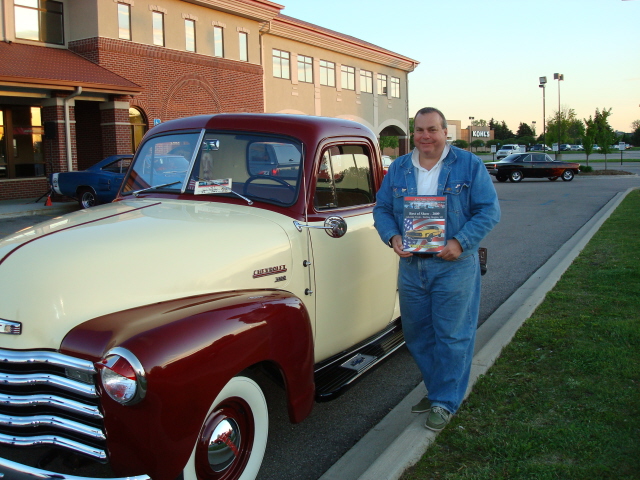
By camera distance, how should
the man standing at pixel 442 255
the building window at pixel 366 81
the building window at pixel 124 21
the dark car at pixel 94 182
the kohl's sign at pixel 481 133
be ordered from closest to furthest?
the man standing at pixel 442 255
the dark car at pixel 94 182
the building window at pixel 124 21
the building window at pixel 366 81
the kohl's sign at pixel 481 133

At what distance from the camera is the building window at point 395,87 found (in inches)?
1690

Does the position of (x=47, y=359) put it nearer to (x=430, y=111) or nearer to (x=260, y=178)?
(x=260, y=178)

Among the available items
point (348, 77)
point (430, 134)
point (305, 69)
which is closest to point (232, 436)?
point (430, 134)

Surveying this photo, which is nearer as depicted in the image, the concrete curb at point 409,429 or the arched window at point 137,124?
the concrete curb at point 409,429

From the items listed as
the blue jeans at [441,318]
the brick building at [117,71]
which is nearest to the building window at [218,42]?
the brick building at [117,71]

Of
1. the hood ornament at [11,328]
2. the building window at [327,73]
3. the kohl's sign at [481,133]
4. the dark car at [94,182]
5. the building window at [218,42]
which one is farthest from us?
the kohl's sign at [481,133]

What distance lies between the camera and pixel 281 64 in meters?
31.7

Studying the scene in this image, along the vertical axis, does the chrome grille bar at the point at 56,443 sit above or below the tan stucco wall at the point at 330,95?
below

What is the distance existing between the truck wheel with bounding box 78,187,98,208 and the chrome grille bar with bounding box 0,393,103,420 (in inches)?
601

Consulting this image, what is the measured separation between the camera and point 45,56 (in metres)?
20.3

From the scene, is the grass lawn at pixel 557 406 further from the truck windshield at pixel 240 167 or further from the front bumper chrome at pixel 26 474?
the truck windshield at pixel 240 167

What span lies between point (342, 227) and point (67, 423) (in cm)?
184

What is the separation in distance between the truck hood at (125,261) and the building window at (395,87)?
41.2 meters

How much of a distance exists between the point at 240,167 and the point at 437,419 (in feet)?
6.44
